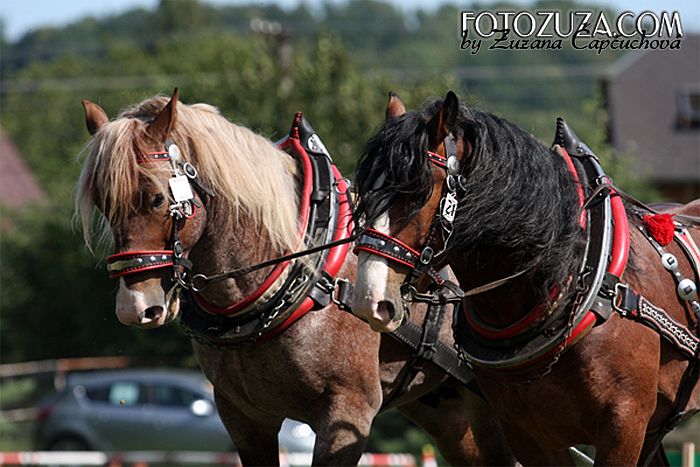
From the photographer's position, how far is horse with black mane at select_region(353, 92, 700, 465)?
3539 mm

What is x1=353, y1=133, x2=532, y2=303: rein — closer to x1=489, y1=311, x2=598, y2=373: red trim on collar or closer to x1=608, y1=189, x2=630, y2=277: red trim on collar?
x1=489, y1=311, x2=598, y2=373: red trim on collar

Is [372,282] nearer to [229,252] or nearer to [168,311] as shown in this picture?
[168,311]

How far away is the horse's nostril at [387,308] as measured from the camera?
3.45 meters

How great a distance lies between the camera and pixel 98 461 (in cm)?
1105

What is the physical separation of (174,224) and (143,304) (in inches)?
13.4

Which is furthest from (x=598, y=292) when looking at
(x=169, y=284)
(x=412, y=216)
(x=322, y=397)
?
(x=169, y=284)

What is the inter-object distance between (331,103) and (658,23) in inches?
567

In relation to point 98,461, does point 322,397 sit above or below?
above

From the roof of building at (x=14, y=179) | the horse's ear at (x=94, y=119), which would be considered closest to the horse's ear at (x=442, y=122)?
the horse's ear at (x=94, y=119)

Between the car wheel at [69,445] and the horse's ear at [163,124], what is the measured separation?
10.0m

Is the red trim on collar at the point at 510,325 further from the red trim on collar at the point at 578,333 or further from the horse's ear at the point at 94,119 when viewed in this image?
the horse's ear at the point at 94,119

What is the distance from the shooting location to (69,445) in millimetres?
13664

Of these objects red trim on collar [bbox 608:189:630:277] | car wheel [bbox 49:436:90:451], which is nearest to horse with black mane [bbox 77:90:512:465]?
red trim on collar [bbox 608:189:630:277]

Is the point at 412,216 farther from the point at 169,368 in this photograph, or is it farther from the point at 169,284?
the point at 169,368
